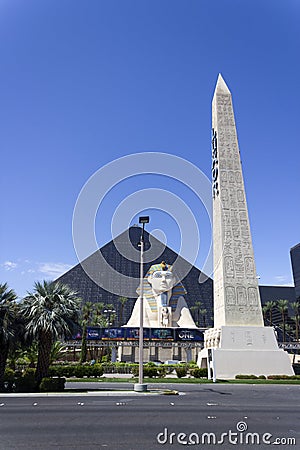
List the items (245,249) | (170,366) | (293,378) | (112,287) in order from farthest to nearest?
(112,287)
(170,366)
(245,249)
(293,378)

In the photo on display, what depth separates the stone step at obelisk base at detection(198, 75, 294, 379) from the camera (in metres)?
30.6

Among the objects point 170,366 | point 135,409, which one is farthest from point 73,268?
point 135,409

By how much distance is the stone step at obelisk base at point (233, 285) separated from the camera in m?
30.6

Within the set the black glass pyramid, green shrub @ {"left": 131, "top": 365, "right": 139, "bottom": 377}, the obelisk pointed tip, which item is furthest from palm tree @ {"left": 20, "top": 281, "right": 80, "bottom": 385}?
the black glass pyramid

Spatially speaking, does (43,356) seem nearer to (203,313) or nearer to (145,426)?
(145,426)

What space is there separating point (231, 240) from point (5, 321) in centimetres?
2058

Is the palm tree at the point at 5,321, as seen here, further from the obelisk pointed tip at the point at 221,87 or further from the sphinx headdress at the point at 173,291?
the sphinx headdress at the point at 173,291

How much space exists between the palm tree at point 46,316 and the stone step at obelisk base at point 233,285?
13328 mm

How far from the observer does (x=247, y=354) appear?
1215 inches

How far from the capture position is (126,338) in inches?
2077

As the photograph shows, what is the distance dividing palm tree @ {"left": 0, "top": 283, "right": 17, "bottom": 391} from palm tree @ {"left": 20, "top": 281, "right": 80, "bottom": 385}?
2.22 feet

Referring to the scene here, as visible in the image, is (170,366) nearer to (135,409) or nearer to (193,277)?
(135,409)

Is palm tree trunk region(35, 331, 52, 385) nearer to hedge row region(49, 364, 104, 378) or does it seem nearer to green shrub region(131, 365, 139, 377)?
hedge row region(49, 364, 104, 378)

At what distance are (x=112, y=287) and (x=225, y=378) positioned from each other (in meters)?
80.9
